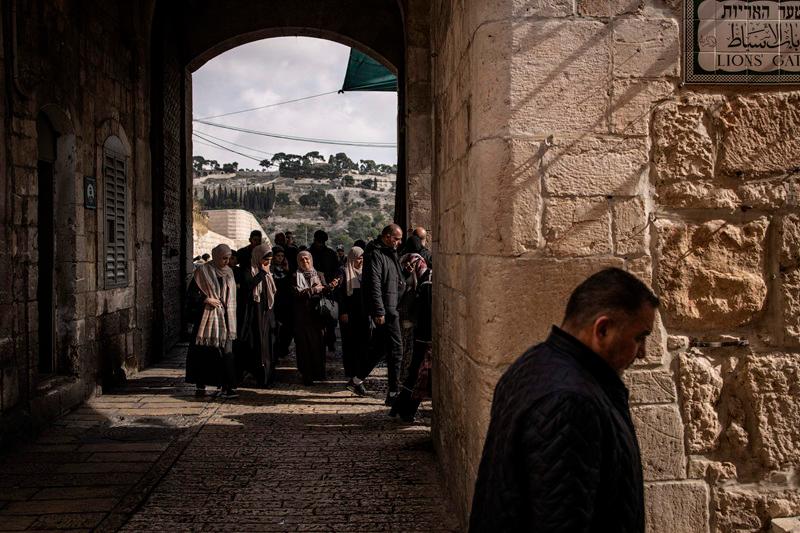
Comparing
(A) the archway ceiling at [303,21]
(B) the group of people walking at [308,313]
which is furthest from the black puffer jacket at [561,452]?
(A) the archway ceiling at [303,21]

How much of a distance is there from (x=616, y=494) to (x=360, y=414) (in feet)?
17.9

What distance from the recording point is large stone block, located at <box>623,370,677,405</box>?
10.2 ft

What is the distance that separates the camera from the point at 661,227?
10.4 feet

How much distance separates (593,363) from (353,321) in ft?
22.0

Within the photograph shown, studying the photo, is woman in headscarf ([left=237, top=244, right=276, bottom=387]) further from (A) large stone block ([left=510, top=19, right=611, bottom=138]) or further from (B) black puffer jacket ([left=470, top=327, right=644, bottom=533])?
(B) black puffer jacket ([left=470, top=327, right=644, bottom=533])

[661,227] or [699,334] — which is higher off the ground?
[661,227]

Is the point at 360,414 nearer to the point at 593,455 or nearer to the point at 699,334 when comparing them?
the point at 699,334

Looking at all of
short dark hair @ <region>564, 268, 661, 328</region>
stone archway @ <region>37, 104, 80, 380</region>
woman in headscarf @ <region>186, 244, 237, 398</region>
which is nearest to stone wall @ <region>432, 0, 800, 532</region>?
short dark hair @ <region>564, 268, 661, 328</region>

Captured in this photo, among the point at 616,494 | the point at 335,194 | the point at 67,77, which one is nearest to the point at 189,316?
the point at 67,77

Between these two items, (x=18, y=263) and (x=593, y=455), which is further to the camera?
(x=18, y=263)

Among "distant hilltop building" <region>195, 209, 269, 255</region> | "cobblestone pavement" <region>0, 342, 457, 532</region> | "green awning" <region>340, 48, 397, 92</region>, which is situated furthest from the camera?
"distant hilltop building" <region>195, 209, 269, 255</region>

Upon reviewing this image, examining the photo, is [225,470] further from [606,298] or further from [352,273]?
[606,298]

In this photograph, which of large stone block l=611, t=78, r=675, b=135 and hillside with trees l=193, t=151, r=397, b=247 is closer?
large stone block l=611, t=78, r=675, b=135

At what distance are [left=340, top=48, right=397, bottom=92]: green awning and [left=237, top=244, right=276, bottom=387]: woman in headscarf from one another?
6396mm
